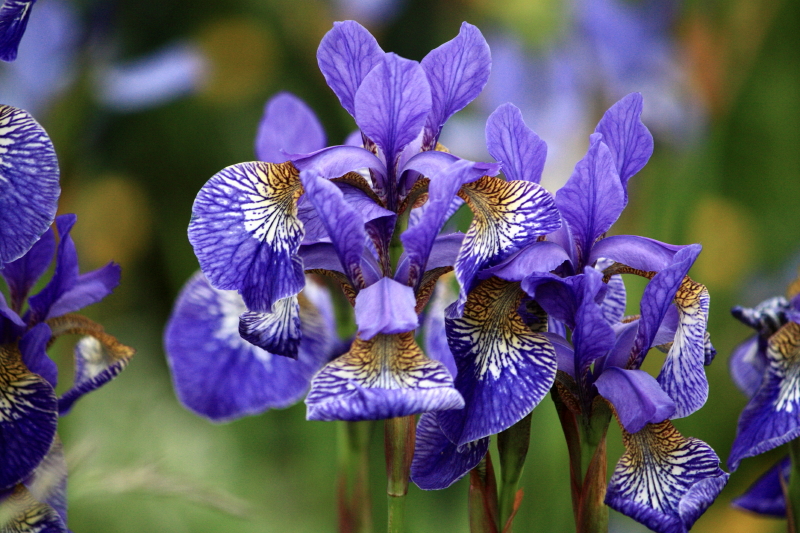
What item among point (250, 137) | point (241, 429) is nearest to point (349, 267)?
point (241, 429)

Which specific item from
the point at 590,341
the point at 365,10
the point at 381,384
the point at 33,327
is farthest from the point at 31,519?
the point at 365,10

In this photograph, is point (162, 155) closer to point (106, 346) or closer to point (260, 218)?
point (106, 346)

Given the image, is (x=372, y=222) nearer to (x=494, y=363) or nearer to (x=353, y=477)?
(x=494, y=363)

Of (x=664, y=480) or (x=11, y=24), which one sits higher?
(x=11, y=24)

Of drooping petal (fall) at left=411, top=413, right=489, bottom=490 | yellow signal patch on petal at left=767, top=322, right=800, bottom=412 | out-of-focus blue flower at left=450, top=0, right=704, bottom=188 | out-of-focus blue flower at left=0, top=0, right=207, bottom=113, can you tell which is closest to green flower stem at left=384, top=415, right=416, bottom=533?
drooping petal (fall) at left=411, top=413, right=489, bottom=490

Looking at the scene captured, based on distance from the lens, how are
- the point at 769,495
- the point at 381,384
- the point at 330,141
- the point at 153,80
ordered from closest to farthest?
the point at 381,384
the point at 769,495
the point at 153,80
the point at 330,141

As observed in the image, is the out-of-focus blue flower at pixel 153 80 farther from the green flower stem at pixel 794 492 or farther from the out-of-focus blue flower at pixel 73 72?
the green flower stem at pixel 794 492
